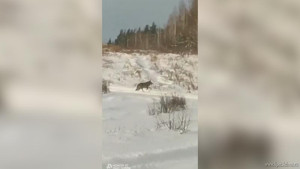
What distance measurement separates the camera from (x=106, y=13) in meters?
2.36

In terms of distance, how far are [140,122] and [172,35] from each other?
48 centimetres

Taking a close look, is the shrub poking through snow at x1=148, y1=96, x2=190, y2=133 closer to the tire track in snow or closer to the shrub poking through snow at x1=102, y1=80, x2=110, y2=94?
the tire track in snow

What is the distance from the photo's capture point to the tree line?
94.1 inches

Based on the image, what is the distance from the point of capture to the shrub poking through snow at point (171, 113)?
2418 mm

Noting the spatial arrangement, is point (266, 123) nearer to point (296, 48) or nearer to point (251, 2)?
point (296, 48)

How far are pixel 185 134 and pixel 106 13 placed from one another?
0.74 metres

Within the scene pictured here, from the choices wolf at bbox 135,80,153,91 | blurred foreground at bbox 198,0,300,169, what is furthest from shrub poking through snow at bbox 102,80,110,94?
blurred foreground at bbox 198,0,300,169

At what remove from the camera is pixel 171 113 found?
7.94 ft

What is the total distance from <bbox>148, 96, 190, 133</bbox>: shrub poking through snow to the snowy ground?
2 cm

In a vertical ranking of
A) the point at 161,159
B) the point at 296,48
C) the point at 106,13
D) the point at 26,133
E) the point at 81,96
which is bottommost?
the point at 161,159

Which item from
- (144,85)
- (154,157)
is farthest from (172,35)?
(154,157)

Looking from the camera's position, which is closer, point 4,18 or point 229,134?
point 4,18

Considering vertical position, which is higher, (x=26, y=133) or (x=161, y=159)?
(x=26, y=133)

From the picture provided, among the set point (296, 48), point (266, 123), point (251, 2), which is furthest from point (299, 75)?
point (251, 2)
